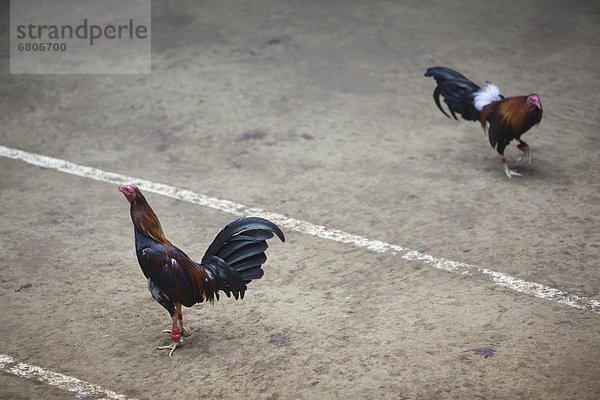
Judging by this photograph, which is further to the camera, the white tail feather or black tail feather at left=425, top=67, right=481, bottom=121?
black tail feather at left=425, top=67, right=481, bottom=121

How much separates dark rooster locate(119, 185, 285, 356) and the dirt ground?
1.61 ft

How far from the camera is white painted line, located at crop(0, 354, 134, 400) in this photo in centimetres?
556

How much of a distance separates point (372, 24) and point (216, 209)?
4985mm

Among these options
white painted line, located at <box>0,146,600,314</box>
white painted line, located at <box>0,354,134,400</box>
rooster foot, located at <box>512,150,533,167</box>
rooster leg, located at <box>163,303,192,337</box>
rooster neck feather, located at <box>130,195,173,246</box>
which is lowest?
white painted line, located at <box>0,354,134,400</box>

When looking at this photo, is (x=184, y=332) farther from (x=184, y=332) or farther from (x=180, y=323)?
(x=180, y=323)

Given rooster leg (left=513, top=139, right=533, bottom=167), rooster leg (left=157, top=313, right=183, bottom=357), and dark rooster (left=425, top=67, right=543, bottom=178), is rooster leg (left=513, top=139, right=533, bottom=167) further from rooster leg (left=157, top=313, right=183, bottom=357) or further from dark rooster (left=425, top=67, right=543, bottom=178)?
rooster leg (left=157, top=313, right=183, bottom=357)

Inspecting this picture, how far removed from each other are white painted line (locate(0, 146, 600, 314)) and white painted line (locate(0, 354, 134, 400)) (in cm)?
259

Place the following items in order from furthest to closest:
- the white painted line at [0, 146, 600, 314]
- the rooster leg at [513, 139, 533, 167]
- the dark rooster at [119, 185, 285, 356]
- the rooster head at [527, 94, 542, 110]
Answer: the rooster leg at [513, 139, 533, 167], the rooster head at [527, 94, 542, 110], the white painted line at [0, 146, 600, 314], the dark rooster at [119, 185, 285, 356]

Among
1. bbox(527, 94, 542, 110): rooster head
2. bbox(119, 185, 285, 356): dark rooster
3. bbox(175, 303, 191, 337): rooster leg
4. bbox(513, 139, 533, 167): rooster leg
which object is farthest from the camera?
bbox(513, 139, 533, 167): rooster leg

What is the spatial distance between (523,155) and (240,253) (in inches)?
153

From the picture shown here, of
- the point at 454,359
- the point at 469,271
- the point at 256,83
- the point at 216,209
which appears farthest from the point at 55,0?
the point at 454,359

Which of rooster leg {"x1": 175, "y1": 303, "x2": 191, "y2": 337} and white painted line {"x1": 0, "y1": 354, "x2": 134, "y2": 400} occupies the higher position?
rooster leg {"x1": 175, "y1": 303, "x2": 191, "y2": 337}
